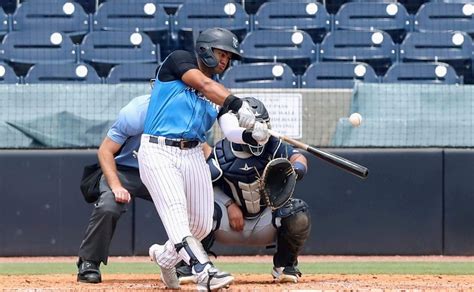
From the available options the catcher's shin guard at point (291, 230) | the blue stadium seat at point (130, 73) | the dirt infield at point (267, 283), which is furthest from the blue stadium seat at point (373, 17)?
the catcher's shin guard at point (291, 230)

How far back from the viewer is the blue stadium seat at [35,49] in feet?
36.2

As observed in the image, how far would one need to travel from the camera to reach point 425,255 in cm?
938

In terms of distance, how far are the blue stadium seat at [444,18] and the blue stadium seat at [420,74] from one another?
A: 79 centimetres

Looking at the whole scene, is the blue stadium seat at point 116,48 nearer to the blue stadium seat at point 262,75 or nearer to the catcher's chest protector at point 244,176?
the blue stadium seat at point 262,75

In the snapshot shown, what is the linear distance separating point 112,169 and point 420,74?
514 centimetres

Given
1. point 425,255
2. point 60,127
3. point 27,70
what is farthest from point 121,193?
point 27,70

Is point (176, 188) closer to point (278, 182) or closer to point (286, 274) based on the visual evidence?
point (278, 182)

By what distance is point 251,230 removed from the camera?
6754 mm

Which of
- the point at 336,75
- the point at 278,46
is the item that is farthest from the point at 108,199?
the point at 278,46

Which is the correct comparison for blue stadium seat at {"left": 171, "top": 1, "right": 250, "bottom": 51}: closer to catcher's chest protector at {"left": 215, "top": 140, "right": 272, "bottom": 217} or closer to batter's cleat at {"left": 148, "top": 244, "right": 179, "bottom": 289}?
catcher's chest protector at {"left": 215, "top": 140, "right": 272, "bottom": 217}

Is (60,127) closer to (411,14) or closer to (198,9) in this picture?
(198,9)

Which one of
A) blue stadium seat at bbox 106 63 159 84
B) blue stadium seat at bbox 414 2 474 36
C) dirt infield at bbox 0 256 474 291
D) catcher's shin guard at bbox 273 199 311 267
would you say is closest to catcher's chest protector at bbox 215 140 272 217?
catcher's shin guard at bbox 273 199 311 267

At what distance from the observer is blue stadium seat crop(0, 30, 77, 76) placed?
11047 millimetres

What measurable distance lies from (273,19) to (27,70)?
8.22 feet
